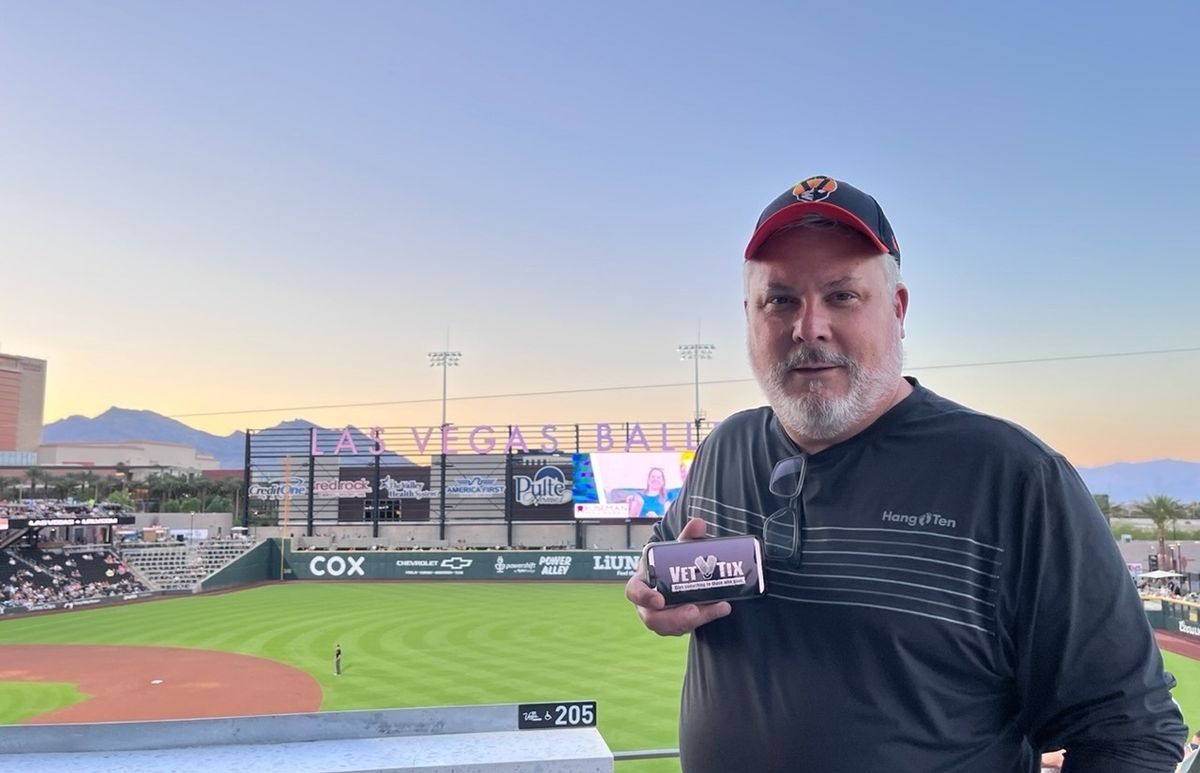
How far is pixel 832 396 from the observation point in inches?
62.7

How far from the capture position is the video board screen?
136ft

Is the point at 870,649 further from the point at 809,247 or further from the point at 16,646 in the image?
the point at 16,646

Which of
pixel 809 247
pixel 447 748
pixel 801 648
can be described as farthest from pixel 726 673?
pixel 447 748

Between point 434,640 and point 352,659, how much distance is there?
8.14ft

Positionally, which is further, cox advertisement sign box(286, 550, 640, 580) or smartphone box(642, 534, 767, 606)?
cox advertisement sign box(286, 550, 640, 580)

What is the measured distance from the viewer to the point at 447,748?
2.88m

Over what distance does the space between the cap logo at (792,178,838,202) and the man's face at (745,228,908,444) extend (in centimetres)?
7

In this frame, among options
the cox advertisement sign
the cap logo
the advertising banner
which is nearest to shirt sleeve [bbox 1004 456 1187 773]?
the cap logo

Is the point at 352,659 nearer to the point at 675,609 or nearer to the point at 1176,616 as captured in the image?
the point at 675,609

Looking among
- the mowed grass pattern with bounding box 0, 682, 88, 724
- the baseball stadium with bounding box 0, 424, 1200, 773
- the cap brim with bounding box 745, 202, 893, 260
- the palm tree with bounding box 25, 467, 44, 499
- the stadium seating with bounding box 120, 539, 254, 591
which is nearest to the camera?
the cap brim with bounding box 745, 202, 893, 260

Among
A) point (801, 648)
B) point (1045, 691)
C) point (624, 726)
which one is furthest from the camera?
point (624, 726)

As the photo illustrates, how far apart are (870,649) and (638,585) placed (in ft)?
1.54

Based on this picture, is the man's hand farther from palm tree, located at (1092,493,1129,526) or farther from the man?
palm tree, located at (1092,493,1129,526)

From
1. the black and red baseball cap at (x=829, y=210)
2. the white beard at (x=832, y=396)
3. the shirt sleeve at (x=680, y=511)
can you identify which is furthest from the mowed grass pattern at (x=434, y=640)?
the black and red baseball cap at (x=829, y=210)
